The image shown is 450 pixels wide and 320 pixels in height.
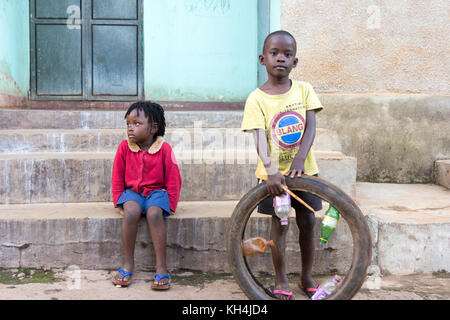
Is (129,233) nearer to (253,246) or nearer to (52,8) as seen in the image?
(253,246)

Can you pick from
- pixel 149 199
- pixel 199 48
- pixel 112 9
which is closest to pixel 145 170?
pixel 149 199

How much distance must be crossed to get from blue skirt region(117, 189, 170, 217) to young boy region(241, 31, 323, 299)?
2.07ft

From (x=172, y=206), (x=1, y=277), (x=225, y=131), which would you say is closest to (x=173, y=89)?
(x=225, y=131)

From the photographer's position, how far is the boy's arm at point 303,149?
205cm

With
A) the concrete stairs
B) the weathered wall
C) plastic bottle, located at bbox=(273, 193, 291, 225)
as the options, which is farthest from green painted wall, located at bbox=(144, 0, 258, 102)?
plastic bottle, located at bbox=(273, 193, 291, 225)

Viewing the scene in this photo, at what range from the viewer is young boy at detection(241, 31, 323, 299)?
6.80ft

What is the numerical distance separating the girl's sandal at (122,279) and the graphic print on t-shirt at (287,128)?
1150 mm

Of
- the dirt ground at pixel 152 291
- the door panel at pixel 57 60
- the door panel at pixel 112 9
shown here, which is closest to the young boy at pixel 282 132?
the dirt ground at pixel 152 291

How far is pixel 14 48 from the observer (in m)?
4.73

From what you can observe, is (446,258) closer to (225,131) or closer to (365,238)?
(365,238)

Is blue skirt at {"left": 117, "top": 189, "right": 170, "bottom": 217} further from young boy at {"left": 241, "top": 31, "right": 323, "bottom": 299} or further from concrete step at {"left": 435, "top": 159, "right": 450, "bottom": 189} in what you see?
concrete step at {"left": 435, "top": 159, "right": 450, "bottom": 189}

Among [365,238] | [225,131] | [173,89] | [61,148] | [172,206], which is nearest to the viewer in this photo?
[365,238]

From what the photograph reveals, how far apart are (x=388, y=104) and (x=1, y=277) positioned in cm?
352
